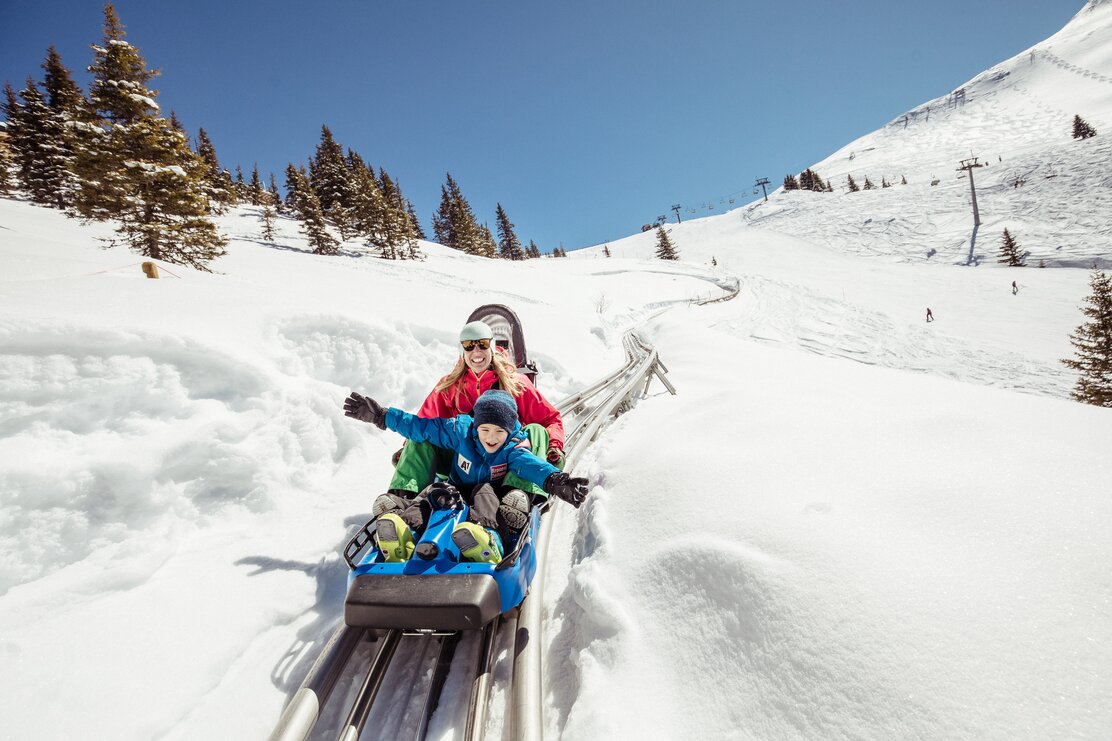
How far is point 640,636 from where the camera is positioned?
2598mm

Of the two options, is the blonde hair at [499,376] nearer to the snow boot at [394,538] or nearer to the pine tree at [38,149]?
the snow boot at [394,538]

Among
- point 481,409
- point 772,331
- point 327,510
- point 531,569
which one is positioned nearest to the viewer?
point 531,569

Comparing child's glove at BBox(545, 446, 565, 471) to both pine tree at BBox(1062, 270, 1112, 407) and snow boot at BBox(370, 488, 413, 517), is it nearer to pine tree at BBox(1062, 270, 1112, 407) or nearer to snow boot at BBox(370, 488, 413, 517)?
snow boot at BBox(370, 488, 413, 517)

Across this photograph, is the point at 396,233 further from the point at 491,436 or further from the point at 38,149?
the point at 491,436

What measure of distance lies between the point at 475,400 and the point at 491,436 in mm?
1058

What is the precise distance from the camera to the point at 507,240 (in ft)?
223

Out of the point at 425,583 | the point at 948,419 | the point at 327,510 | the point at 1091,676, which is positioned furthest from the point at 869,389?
the point at 327,510

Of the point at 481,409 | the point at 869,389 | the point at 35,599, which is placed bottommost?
the point at 869,389

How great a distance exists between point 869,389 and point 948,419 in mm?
2725

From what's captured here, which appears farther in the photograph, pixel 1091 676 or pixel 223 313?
pixel 223 313

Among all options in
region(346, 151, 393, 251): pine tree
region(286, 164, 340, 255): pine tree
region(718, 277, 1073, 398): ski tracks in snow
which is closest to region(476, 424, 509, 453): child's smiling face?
region(718, 277, 1073, 398): ski tracks in snow

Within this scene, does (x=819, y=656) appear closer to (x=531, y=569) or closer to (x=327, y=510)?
(x=531, y=569)

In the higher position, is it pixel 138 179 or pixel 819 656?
pixel 138 179

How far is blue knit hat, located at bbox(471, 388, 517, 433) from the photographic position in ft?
10.9
